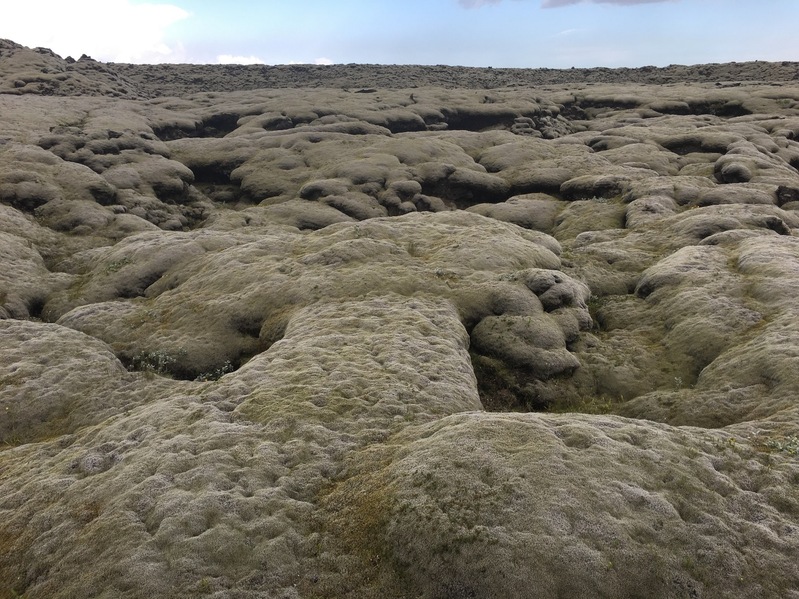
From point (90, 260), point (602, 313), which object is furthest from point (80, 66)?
point (602, 313)

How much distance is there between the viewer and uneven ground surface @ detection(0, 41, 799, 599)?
15281 millimetres

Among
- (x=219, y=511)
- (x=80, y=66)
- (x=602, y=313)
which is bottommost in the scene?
(x=602, y=313)

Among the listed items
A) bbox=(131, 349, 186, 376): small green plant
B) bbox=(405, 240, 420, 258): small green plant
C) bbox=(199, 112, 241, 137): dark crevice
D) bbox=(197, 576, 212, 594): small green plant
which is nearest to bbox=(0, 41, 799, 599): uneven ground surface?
bbox=(197, 576, 212, 594): small green plant

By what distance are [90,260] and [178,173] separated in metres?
30.8

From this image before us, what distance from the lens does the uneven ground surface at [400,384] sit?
15281mm

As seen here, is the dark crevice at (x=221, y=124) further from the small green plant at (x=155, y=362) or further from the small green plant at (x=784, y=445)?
the small green plant at (x=784, y=445)

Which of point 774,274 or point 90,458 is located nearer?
point 90,458

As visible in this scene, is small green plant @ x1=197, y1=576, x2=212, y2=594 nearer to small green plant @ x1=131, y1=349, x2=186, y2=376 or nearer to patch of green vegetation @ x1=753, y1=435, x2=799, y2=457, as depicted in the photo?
small green plant @ x1=131, y1=349, x2=186, y2=376

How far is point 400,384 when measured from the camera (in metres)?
24.3

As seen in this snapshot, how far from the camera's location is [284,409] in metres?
22.1

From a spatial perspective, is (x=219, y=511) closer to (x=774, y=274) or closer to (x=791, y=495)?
(x=791, y=495)

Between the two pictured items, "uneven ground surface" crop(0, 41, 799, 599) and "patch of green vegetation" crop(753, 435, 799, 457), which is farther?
"patch of green vegetation" crop(753, 435, 799, 457)

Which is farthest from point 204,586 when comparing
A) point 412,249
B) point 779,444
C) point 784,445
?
point 412,249

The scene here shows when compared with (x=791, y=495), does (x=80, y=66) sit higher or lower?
higher
